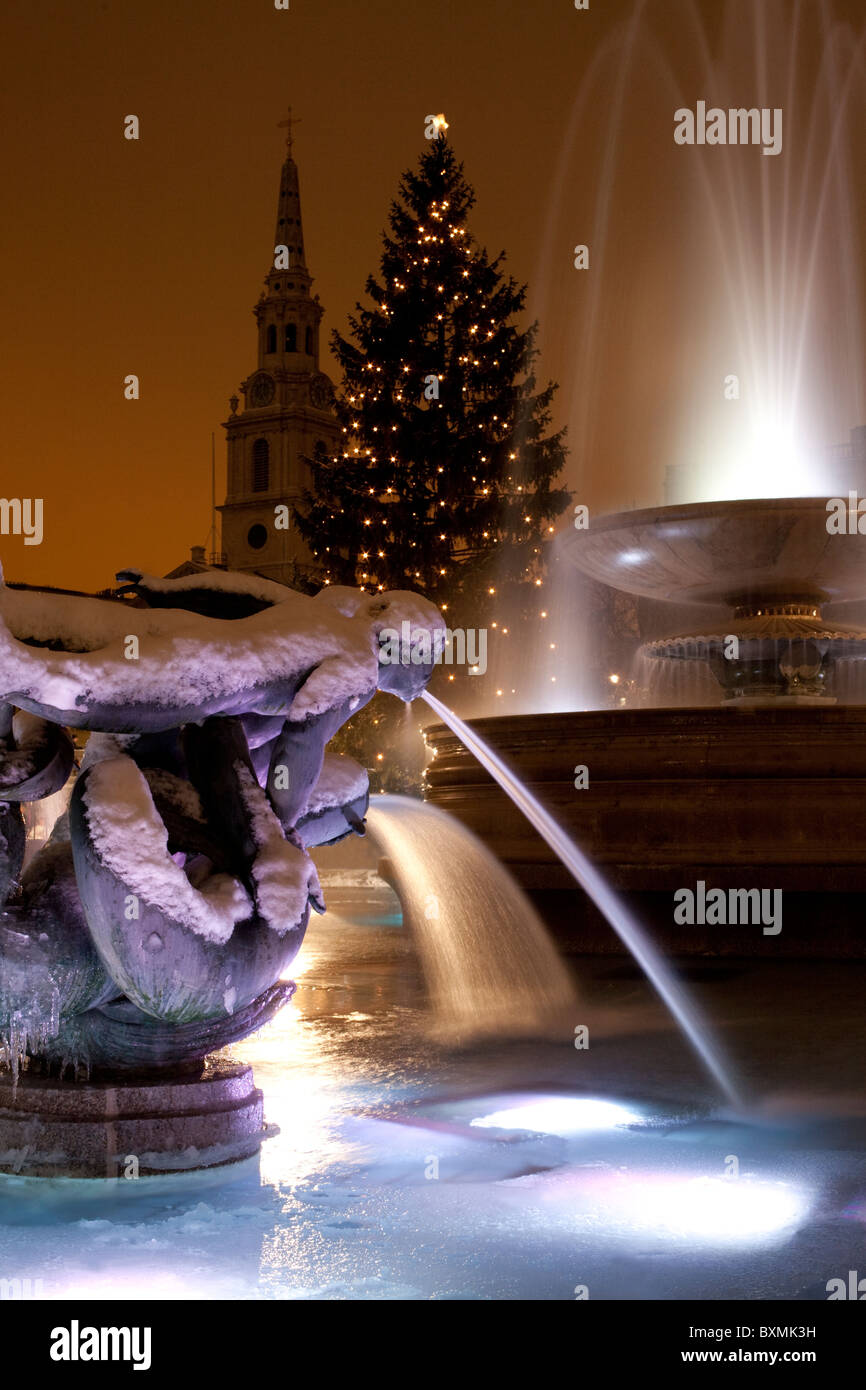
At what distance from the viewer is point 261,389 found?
374 ft

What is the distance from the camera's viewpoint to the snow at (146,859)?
422 cm

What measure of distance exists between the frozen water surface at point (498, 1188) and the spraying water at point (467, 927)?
119 cm

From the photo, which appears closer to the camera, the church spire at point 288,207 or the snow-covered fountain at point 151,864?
the snow-covered fountain at point 151,864

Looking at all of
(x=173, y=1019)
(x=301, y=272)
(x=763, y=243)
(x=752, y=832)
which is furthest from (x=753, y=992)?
(x=301, y=272)

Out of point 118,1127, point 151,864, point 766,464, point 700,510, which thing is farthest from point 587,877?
point 766,464

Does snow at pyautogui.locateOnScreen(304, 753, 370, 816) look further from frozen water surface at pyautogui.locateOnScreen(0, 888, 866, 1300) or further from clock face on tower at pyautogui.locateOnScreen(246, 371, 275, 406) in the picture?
clock face on tower at pyautogui.locateOnScreen(246, 371, 275, 406)

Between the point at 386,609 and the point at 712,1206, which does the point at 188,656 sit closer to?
the point at 386,609

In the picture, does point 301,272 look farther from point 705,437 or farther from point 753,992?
point 753,992

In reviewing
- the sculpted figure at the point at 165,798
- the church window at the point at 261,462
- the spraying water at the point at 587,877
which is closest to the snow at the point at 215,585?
the sculpted figure at the point at 165,798

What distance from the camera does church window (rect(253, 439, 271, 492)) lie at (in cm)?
11494

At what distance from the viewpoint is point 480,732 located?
12.1 metres

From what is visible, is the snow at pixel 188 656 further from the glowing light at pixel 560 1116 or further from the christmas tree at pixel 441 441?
the christmas tree at pixel 441 441
